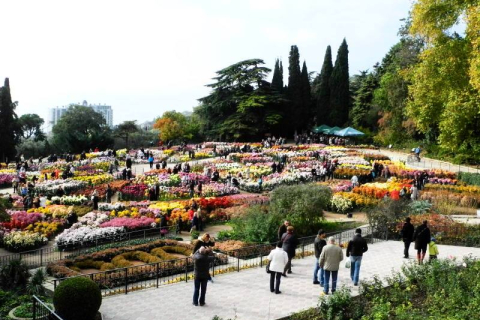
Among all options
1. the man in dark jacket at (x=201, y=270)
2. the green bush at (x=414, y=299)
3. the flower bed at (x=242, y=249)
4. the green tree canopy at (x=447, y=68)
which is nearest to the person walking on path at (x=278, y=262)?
the green bush at (x=414, y=299)

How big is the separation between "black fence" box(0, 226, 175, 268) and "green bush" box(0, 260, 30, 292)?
2998 mm

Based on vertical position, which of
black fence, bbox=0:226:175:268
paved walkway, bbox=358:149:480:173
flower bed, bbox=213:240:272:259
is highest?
paved walkway, bbox=358:149:480:173

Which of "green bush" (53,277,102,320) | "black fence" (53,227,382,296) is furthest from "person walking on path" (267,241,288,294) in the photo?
"green bush" (53,277,102,320)

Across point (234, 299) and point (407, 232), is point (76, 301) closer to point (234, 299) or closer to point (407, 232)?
point (234, 299)

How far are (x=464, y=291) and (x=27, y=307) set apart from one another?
910 centimetres

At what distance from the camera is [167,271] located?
47.6ft

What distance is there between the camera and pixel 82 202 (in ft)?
92.7

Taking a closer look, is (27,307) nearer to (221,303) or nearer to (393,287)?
(221,303)

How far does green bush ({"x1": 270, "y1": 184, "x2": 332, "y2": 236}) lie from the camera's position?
20125 mm

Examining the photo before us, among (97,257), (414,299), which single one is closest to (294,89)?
(97,257)

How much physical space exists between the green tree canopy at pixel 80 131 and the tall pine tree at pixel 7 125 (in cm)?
529

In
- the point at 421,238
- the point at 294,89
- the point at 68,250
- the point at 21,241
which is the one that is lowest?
the point at 68,250

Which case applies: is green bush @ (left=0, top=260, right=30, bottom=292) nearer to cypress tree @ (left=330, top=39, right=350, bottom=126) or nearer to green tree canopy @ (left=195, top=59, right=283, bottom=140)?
green tree canopy @ (left=195, top=59, right=283, bottom=140)

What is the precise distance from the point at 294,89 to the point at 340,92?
635cm
